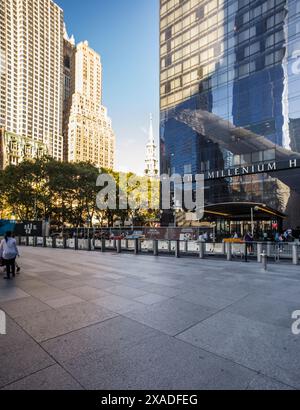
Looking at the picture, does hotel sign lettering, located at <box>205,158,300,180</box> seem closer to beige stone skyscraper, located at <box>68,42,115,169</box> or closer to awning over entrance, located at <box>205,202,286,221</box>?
awning over entrance, located at <box>205,202,286,221</box>

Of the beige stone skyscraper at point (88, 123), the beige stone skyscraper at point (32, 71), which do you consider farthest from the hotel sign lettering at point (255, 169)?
the beige stone skyscraper at point (32, 71)

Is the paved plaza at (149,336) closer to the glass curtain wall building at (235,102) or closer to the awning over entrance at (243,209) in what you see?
the awning over entrance at (243,209)

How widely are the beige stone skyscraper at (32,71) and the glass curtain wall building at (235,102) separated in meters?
95.6

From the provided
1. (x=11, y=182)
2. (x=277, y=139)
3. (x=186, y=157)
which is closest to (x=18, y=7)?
(x=11, y=182)

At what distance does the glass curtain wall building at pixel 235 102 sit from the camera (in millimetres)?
27391

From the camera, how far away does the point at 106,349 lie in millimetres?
3508

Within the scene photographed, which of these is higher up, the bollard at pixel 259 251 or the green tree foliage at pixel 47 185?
the green tree foliage at pixel 47 185

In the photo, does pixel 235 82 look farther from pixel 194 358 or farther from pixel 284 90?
pixel 194 358

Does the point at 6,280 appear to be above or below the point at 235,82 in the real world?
below

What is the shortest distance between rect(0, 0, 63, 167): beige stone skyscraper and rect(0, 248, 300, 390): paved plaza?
124651 millimetres

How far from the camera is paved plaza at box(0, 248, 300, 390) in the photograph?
2.84 meters

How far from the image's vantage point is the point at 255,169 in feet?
96.8

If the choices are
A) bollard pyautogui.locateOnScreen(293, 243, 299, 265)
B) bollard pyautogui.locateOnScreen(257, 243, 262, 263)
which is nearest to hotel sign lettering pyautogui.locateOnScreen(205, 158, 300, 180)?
bollard pyautogui.locateOnScreen(257, 243, 262, 263)
